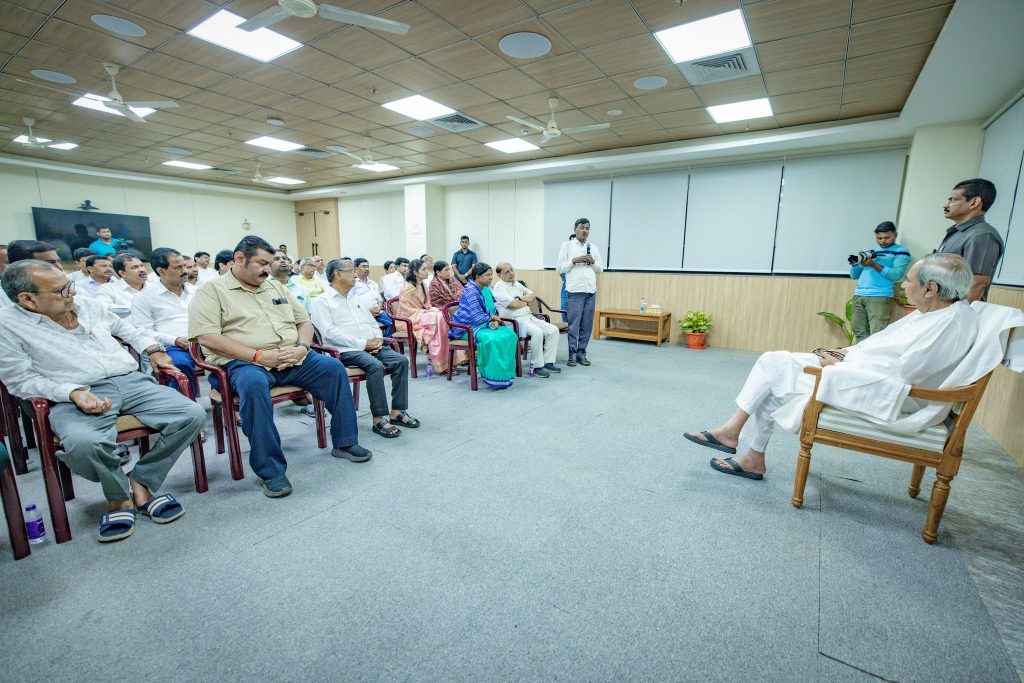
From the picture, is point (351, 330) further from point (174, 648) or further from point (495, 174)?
point (495, 174)

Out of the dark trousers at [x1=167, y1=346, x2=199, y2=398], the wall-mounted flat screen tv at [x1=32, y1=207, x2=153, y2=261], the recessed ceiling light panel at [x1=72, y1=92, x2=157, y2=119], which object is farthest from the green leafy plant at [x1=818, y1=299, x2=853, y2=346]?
the wall-mounted flat screen tv at [x1=32, y1=207, x2=153, y2=261]

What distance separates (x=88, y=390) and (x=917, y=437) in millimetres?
3422

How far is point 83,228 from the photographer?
26.8 feet

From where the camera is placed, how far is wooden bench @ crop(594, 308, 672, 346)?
648cm

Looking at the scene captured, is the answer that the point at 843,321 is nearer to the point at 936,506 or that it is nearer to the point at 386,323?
the point at 936,506

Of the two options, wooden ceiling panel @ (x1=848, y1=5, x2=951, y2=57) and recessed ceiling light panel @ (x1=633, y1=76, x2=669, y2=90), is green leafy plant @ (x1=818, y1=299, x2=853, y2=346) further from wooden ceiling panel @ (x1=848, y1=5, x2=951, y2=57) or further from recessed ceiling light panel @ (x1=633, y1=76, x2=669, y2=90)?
recessed ceiling light panel @ (x1=633, y1=76, x2=669, y2=90)

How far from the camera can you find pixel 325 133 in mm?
6109

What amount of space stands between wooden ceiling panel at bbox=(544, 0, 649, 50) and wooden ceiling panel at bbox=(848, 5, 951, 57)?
156cm

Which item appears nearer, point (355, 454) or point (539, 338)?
point (355, 454)

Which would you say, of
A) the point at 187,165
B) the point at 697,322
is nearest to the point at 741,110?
the point at 697,322

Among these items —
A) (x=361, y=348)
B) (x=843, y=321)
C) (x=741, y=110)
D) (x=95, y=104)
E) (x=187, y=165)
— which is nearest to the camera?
(x=361, y=348)

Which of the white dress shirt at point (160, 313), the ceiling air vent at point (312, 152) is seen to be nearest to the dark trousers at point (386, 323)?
the white dress shirt at point (160, 313)

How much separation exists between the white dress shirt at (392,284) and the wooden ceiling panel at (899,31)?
543 cm

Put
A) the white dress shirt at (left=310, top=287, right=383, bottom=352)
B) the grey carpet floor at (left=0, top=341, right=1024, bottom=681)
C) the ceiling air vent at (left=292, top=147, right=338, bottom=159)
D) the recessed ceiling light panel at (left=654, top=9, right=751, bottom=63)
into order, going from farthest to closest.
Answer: the ceiling air vent at (left=292, top=147, right=338, bottom=159), the recessed ceiling light panel at (left=654, top=9, right=751, bottom=63), the white dress shirt at (left=310, top=287, right=383, bottom=352), the grey carpet floor at (left=0, top=341, right=1024, bottom=681)
